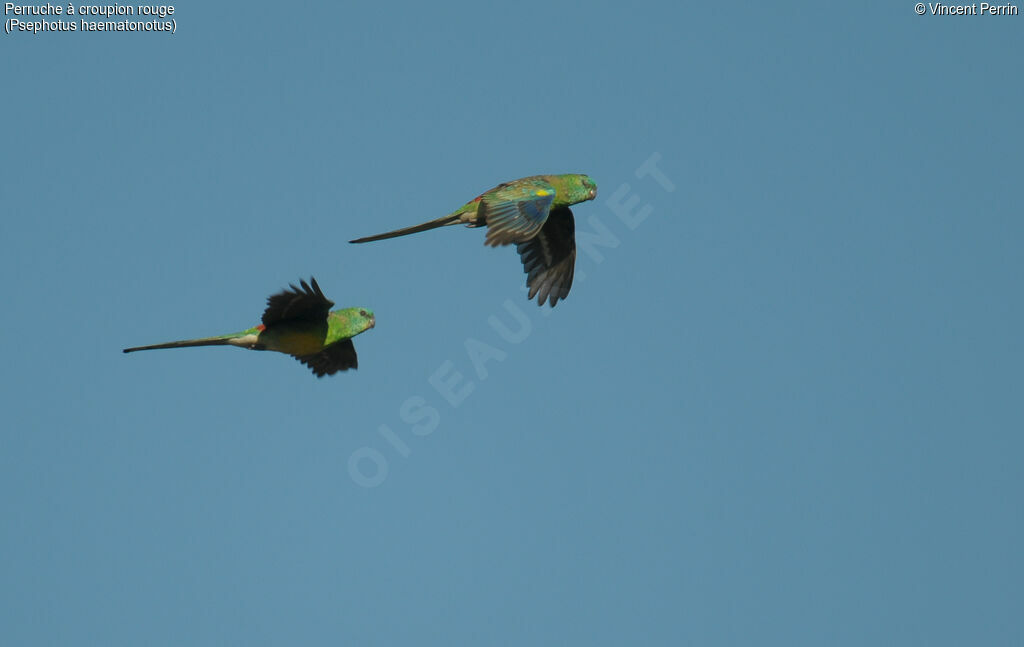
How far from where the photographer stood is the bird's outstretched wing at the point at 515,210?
23562mm

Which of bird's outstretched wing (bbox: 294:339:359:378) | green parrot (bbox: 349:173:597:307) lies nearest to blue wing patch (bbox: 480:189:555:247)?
green parrot (bbox: 349:173:597:307)

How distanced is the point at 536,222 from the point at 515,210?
0.40 m

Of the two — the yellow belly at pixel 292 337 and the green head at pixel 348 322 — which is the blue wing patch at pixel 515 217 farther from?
the yellow belly at pixel 292 337

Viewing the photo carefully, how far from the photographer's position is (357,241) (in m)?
23.1

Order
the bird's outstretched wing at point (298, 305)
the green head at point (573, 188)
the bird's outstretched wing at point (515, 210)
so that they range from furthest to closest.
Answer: the green head at point (573, 188) < the bird's outstretched wing at point (515, 210) < the bird's outstretched wing at point (298, 305)

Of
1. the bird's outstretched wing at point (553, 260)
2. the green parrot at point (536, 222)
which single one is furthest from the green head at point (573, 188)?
the bird's outstretched wing at point (553, 260)

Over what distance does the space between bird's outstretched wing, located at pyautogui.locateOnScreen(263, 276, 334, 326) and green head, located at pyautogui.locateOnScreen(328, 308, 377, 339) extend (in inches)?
8.7

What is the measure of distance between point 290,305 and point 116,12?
9197 mm

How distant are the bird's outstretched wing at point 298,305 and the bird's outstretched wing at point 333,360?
202cm

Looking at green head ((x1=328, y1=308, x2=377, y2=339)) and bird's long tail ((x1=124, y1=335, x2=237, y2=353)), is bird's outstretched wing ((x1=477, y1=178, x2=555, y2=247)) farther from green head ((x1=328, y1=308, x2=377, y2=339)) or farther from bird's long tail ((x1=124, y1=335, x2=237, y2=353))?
bird's long tail ((x1=124, y1=335, x2=237, y2=353))

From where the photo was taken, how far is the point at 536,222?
2409cm

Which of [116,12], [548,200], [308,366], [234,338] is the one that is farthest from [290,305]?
[116,12]

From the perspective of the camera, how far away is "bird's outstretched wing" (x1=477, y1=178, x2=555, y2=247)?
23.6 metres

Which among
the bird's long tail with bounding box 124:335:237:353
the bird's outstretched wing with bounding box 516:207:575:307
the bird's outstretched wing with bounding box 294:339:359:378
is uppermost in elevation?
the bird's long tail with bounding box 124:335:237:353
